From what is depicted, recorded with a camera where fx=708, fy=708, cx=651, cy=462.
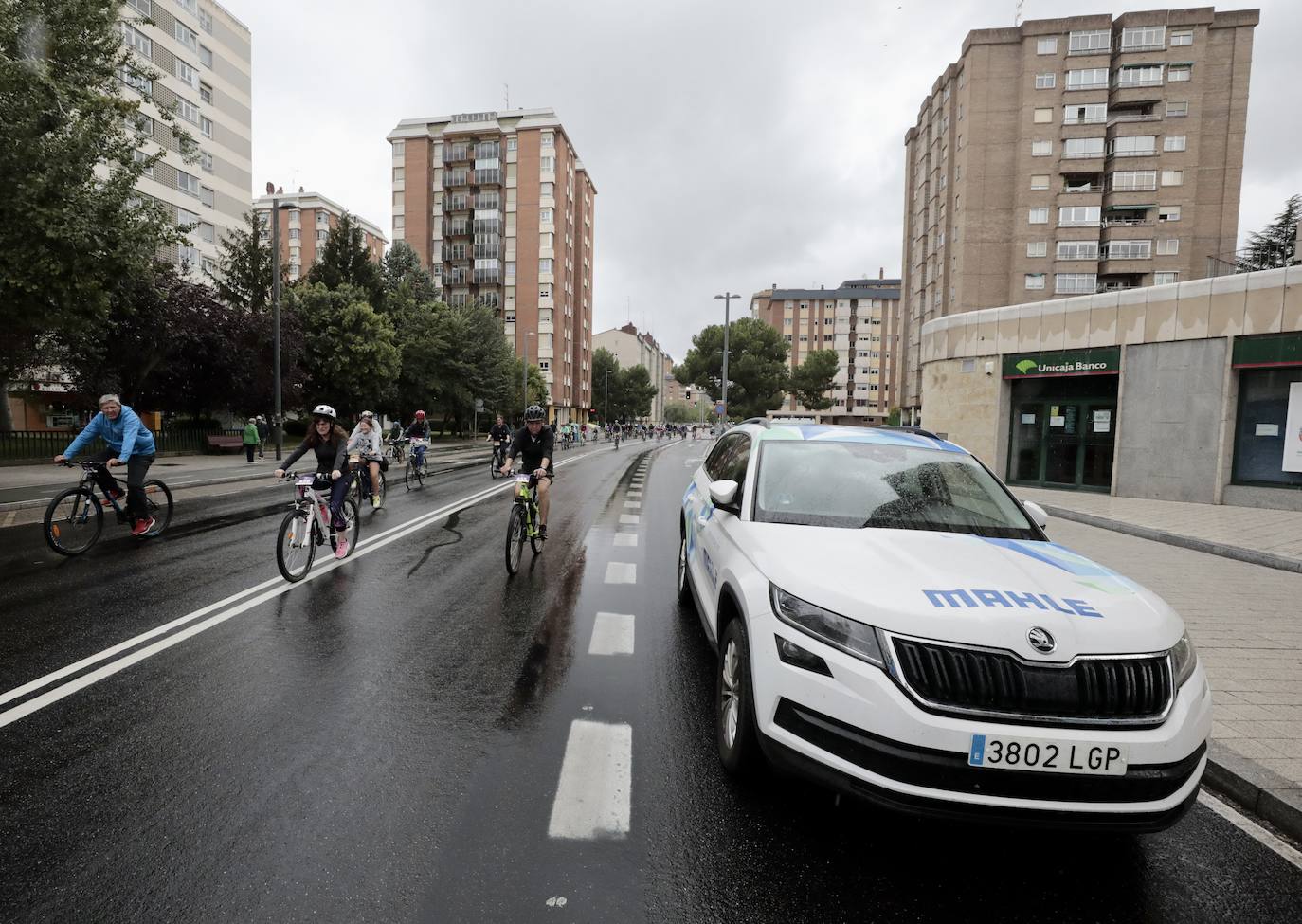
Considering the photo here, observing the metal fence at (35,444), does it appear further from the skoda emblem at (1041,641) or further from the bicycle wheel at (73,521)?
the skoda emblem at (1041,641)

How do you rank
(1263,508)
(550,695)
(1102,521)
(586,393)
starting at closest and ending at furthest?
(550,695)
(1102,521)
(1263,508)
(586,393)

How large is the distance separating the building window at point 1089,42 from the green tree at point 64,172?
56926 millimetres

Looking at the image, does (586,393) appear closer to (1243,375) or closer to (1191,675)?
(1243,375)

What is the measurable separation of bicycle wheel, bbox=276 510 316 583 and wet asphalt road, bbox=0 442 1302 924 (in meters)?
1.37

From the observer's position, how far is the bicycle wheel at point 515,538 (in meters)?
7.24

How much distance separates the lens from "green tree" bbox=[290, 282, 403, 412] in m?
35.6

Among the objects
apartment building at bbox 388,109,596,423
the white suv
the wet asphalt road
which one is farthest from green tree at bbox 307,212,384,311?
the white suv

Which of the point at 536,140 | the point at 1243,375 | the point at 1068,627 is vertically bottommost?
the point at 1068,627

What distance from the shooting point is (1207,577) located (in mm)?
7891

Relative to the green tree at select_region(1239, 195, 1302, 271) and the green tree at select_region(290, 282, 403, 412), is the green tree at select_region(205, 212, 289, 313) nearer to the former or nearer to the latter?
the green tree at select_region(290, 282, 403, 412)

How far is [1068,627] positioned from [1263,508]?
50.9 ft

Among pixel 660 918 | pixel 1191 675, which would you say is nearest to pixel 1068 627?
pixel 1191 675

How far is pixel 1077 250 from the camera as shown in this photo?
49.9 meters

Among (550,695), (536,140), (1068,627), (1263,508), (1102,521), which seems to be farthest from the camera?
(536,140)
